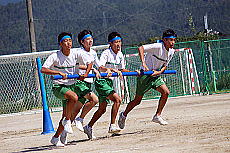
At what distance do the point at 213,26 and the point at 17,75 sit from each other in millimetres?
31614

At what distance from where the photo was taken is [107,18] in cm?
6612

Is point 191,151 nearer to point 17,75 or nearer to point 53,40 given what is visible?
point 17,75

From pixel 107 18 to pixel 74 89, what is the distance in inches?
2238

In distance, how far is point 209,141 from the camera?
8.19 meters

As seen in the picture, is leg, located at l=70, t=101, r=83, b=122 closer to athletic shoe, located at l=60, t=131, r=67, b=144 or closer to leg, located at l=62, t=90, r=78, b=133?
athletic shoe, located at l=60, t=131, r=67, b=144

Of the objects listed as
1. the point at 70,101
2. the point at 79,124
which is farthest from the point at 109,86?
the point at 70,101

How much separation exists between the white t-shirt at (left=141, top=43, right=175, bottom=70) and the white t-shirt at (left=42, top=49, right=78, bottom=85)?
183 cm

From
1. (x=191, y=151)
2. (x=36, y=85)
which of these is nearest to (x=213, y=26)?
(x=36, y=85)

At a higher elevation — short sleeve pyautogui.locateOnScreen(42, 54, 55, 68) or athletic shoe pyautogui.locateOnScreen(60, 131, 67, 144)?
short sleeve pyautogui.locateOnScreen(42, 54, 55, 68)

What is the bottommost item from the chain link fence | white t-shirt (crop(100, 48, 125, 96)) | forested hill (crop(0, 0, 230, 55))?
the chain link fence

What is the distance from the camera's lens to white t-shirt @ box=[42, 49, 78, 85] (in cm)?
938

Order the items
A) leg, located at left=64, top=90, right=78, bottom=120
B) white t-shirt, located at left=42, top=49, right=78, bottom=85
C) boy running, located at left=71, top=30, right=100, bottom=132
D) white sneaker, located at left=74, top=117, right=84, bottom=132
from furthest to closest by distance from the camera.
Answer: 1. white sneaker, located at left=74, top=117, right=84, bottom=132
2. boy running, located at left=71, top=30, right=100, bottom=132
3. white t-shirt, located at left=42, top=49, right=78, bottom=85
4. leg, located at left=64, top=90, right=78, bottom=120

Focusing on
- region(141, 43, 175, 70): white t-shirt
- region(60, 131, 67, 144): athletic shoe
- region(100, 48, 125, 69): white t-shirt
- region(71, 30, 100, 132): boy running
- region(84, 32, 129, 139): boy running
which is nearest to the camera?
region(60, 131, 67, 144): athletic shoe

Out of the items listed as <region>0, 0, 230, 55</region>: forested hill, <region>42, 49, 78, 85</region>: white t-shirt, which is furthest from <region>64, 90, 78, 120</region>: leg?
<region>0, 0, 230, 55</region>: forested hill
